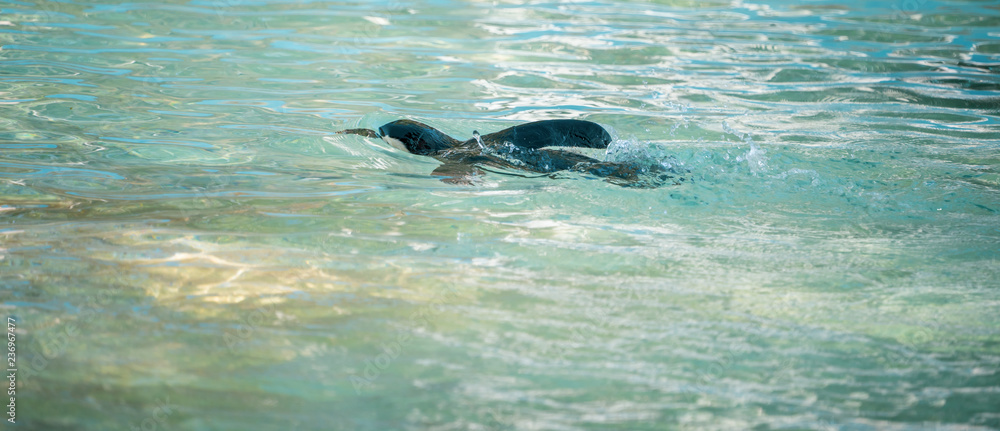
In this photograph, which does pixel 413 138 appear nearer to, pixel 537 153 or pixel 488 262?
pixel 537 153

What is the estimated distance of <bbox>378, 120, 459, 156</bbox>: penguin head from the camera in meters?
5.55

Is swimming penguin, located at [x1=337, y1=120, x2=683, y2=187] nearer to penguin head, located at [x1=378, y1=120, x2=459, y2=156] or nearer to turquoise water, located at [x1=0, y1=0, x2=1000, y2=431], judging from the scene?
penguin head, located at [x1=378, y1=120, x2=459, y2=156]

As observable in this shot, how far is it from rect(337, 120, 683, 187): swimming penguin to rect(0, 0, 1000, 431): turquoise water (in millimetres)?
151

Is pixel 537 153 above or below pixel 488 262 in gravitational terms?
above

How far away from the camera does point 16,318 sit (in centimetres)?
321

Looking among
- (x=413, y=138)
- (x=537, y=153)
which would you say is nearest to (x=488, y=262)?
(x=537, y=153)

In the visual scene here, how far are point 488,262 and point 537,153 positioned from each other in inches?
64.7

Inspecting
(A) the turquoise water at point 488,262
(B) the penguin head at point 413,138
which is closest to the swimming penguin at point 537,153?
(B) the penguin head at point 413,138

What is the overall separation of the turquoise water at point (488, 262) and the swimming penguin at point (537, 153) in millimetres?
151

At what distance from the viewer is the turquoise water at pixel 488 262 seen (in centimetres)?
276

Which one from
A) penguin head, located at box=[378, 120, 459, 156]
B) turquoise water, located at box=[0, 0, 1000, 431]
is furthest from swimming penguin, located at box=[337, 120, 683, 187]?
turquoise water, located at box=[0, 0, 1000, 431]

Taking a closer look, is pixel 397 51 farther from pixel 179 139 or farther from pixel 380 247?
pixel 380 247

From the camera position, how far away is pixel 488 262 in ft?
12.8

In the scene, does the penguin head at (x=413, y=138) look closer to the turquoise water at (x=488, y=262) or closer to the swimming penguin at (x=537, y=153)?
the swimming penguin at (x=537, y=153)
